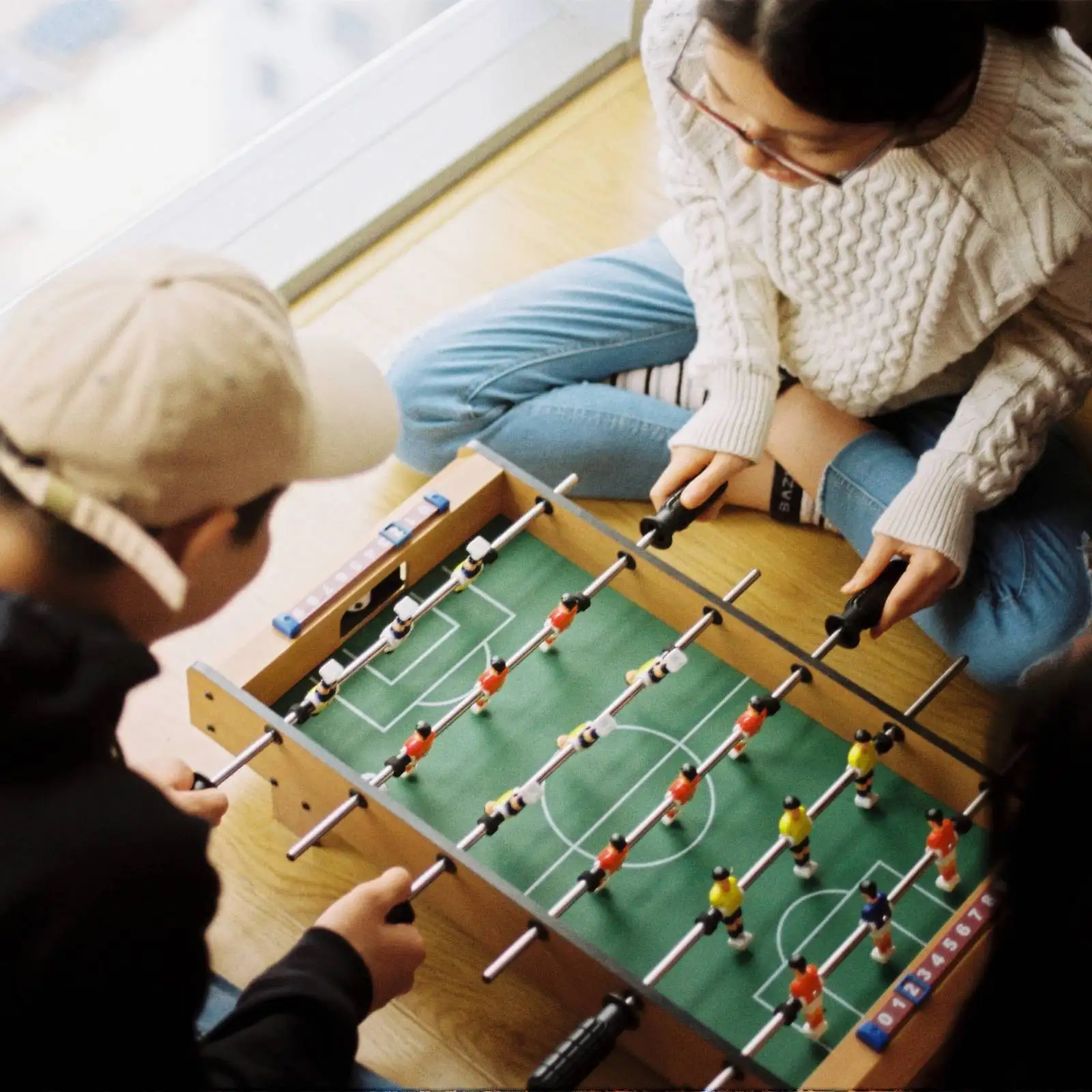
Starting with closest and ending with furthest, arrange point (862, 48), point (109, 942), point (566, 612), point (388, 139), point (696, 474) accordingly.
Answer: point (109, 942) < point (862, 48) < point (566, 612) < point (696, 474) < point (388, 139)

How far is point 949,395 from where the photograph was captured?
1758 mm

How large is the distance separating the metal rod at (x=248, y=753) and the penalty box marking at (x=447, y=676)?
132 millimetres

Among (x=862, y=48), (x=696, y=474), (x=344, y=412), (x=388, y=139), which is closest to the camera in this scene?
(x=344, y=412)

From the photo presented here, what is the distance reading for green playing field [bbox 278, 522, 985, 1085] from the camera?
145cm

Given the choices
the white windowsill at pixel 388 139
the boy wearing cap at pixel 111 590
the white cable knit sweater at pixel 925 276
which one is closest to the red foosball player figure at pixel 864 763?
→ the white cable knit sweater at pixel 925 276

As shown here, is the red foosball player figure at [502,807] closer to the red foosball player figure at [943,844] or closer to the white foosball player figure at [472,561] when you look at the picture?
the white foosball player figure at [472,561]

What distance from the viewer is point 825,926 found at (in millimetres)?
1481

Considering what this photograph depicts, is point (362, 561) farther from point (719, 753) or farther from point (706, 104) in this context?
point (706, 104)

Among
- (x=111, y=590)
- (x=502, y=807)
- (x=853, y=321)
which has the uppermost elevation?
(x=111, y=590)

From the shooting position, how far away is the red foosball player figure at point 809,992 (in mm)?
1363

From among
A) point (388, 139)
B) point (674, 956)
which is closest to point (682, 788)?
point (674, 956)

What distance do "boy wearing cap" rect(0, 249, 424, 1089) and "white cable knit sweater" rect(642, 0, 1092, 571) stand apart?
0.69 metres

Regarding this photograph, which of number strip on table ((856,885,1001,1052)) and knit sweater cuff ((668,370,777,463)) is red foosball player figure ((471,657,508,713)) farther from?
number strip on table ((856,885,1001,1052))

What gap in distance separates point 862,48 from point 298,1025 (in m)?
0.89
